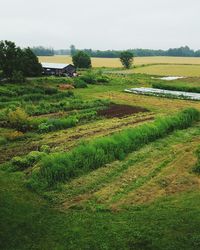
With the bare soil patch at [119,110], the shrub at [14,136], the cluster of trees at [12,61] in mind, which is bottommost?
the bare soil patch at [119,110]

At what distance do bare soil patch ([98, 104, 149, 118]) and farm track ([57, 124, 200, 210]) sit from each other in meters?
10.6

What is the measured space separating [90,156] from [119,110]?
15927 millimetres

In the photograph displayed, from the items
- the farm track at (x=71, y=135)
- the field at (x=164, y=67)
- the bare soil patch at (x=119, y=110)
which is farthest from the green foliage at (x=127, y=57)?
the farm track at (x=71, y=135)

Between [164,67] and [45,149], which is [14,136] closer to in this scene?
[45,149]

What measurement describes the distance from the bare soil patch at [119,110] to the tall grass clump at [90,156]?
747cm

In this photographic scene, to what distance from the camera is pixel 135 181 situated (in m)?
17.0

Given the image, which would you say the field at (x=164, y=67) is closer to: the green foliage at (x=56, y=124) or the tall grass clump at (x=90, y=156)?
the green foliage at (x=56, y=124)

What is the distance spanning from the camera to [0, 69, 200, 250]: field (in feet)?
40.3

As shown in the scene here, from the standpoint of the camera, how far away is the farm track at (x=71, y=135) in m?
21.0

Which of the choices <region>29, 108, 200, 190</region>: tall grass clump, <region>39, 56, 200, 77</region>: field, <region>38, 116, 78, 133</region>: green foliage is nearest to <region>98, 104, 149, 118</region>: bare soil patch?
<region>38, 116, 78, 133</region>: green foliage

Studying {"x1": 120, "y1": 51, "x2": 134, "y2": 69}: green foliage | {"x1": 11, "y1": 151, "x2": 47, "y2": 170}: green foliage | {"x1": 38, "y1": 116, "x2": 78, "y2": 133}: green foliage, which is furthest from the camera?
{"x1": 120, "y1": 51, "x2": 134, "y2": 69}: green foliage

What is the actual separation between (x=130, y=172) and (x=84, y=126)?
9651 mm

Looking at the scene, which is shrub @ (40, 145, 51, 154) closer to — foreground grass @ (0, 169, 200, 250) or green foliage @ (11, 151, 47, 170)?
green foliage @ (11, 151, 47, 170)

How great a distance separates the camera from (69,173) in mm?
17000
